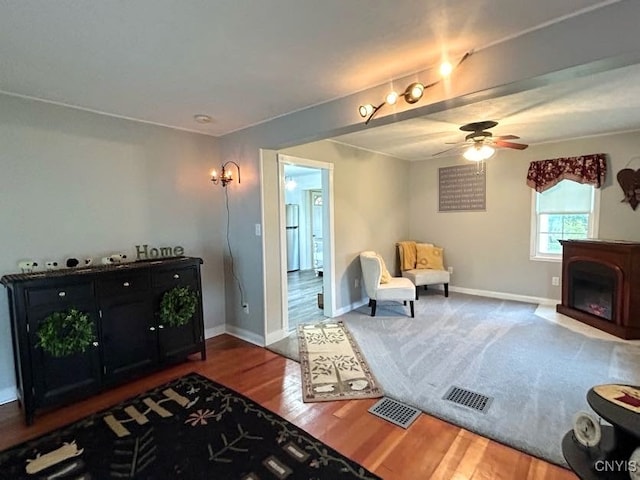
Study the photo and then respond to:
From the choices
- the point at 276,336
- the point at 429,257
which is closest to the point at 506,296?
the point at 429,257

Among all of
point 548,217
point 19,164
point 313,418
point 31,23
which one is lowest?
point 313,418

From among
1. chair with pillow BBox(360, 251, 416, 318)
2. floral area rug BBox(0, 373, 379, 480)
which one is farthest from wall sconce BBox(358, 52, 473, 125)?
chair with pillow BBox(360, 251, 416, 318)

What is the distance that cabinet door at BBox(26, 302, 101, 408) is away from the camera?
2.33 meters

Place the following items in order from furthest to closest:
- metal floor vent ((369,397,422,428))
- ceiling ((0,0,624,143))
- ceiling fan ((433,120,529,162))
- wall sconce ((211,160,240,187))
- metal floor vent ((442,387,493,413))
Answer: wall sconce ((211,160,240,187)) < ceiling fan ((433,120,529,162)) < metal floor vent ((442,387,493,413)) < metal floor vent ((369,397,422,428)) < ceiling ((0,0,624,143))

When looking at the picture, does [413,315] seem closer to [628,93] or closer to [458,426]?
[458,426]

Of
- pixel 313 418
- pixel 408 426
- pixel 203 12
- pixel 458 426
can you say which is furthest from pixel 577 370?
pixel 203 12

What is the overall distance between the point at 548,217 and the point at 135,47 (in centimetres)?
548

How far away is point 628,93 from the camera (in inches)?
111

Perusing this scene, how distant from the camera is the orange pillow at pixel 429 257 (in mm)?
5625

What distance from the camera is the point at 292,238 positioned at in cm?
840

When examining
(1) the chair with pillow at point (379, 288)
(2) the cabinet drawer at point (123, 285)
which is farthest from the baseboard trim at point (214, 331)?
(1) the chair with pillow at point (379, 288)

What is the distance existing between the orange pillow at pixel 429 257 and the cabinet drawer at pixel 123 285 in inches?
168

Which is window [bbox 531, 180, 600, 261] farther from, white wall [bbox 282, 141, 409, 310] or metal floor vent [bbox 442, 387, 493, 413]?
metal floor vent [bbox 442, 387, 493, 413]

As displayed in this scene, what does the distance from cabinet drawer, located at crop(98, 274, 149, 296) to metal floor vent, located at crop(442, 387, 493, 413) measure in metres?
2.68
